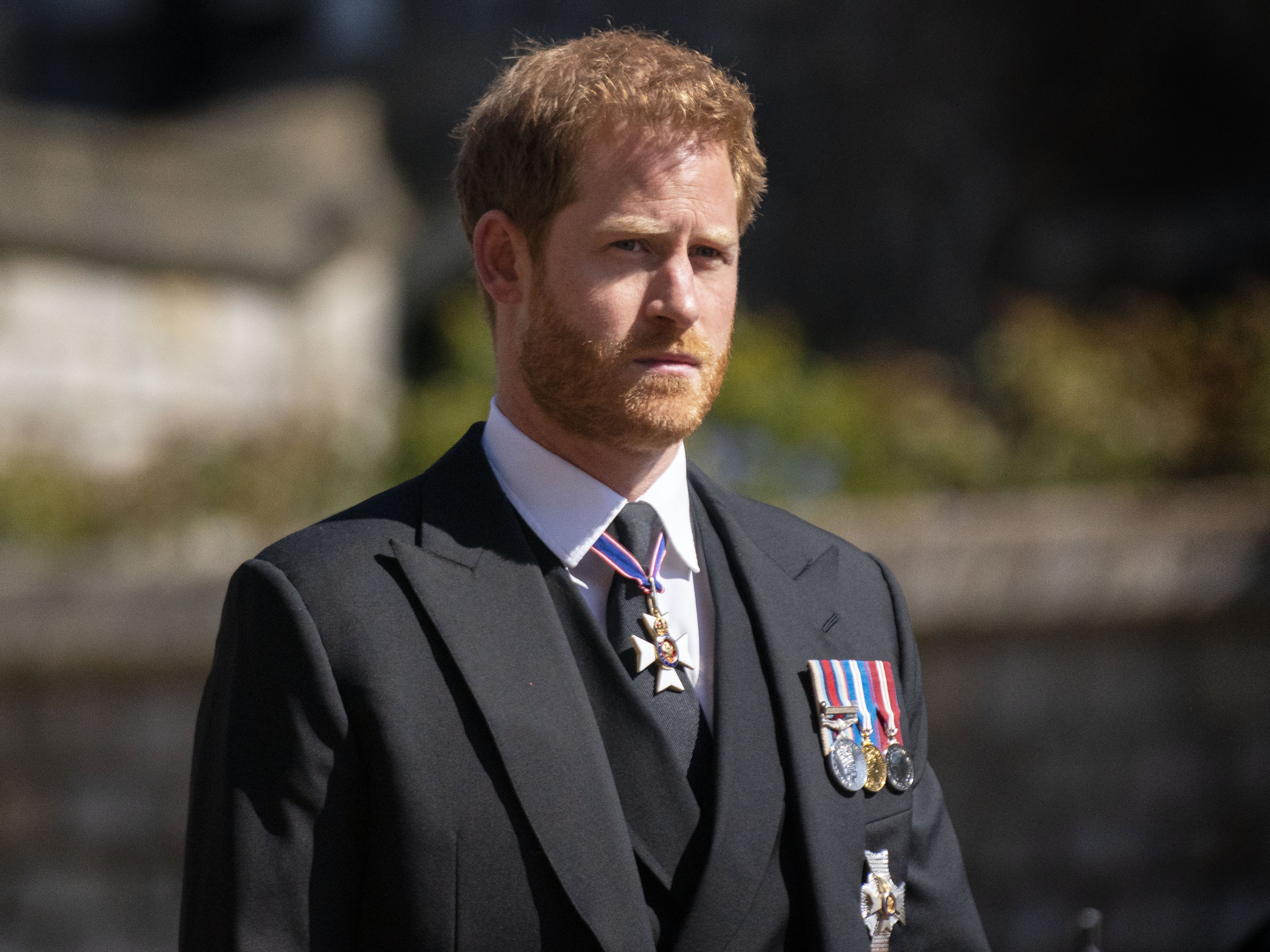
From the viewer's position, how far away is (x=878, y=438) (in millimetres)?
7031

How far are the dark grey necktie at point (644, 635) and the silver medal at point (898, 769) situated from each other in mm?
327

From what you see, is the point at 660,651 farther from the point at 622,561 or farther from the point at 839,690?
the point at 839,690

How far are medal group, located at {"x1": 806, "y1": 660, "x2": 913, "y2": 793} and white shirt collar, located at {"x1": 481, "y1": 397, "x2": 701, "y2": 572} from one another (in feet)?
0.93

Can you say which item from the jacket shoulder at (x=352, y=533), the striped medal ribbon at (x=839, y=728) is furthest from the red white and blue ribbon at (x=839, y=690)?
the jacket shoulder at (x=352, y=533)

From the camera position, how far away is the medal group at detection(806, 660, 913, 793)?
2156 millimetres

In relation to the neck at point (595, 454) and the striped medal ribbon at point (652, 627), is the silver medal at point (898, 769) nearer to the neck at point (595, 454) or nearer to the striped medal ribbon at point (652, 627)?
the striped medal ribbon at point (652, 627)

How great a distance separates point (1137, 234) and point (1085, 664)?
5718 mm

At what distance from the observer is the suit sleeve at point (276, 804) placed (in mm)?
1862

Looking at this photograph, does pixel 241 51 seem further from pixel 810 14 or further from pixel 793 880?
pixel 793 880

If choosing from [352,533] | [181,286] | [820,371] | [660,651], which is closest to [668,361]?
[660,651]

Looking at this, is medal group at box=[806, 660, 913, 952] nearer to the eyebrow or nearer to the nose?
the nose

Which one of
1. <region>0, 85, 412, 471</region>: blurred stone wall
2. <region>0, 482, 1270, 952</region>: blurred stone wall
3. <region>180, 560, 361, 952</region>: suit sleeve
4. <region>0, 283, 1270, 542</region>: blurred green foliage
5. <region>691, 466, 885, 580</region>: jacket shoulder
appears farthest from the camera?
<region>0, 85, 412, 471</region>: blurred stone wall

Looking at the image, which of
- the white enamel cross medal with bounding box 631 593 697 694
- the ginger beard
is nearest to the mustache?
the ginger beard

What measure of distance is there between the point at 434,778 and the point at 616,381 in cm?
62
